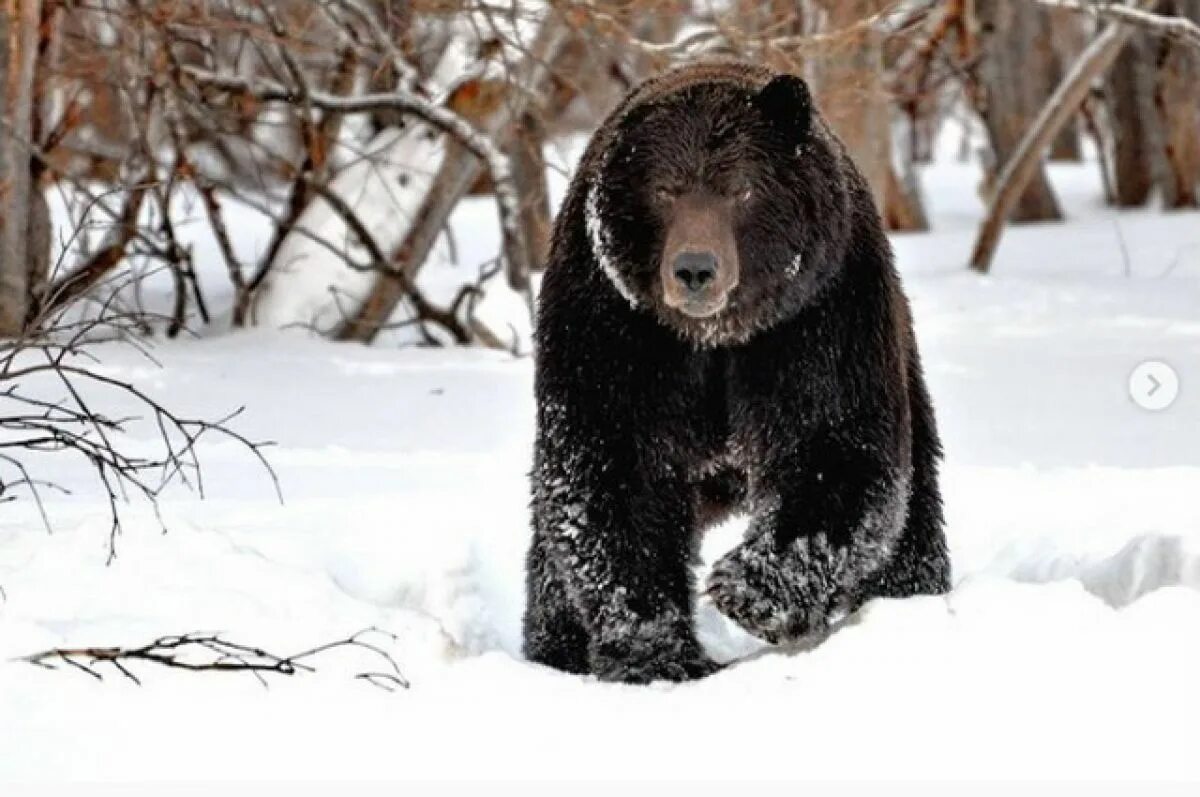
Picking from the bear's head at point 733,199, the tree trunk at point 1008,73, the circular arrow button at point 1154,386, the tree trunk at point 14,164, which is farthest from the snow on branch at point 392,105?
the tree trunk at point 1008,73

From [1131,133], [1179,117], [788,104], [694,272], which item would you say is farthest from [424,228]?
[1131,133]

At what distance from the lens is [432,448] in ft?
27.0

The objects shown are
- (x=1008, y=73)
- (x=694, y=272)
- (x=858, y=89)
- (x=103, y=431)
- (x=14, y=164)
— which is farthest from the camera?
(x=1008, y=73)

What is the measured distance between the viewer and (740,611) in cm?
496

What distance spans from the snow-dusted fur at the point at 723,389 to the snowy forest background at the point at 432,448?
0.27 meters

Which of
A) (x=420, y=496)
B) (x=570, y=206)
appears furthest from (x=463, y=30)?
(x=570, y=206)

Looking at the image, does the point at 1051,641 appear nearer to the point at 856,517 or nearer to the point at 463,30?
the point at 856,517

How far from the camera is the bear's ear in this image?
4.97m

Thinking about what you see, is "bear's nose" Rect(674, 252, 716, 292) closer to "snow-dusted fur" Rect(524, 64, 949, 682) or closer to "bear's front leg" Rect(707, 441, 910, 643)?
"snow-dusted fur" Rect(524, 64, 949, 682)

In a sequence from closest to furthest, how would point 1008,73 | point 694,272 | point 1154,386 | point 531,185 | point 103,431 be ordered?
point 694,272, point 103,431, point 1154,386, point 531,185, point 1008,73

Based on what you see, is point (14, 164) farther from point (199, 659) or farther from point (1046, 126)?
point (1046, 126)

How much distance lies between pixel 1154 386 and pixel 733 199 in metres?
4.90

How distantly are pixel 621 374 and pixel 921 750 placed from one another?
1384mm

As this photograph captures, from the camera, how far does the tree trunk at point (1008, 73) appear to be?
17203 mm
